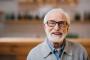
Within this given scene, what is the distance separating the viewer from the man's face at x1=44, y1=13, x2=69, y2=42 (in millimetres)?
766

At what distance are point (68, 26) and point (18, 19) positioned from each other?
111 inches

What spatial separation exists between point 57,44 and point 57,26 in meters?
0.08

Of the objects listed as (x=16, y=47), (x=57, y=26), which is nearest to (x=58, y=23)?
(x=57, y=26)

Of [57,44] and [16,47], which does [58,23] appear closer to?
[57,44]

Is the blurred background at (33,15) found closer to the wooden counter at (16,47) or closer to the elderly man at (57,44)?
the wooden counter at (16,47)

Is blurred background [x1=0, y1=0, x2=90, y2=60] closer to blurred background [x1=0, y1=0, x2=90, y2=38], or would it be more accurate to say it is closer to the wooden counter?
blurred background [x1=0, y1=0, x2=90, y2=38]

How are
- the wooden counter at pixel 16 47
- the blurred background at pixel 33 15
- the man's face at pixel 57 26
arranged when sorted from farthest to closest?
the blurred background at pixel 33 15 → the wooden counter at pixel 16 47 → the man's face at pixel 57 26

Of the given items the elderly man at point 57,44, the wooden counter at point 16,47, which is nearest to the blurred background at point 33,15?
the wooden counter at point 16,47

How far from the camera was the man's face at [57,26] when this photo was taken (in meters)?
0.77

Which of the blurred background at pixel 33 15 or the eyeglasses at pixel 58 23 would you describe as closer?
the eyeglasses at pixel 58 23

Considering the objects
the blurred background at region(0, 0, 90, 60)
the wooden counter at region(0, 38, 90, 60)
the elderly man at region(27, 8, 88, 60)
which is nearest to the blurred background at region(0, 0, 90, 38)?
the blurred background at region(0, 0, 90, 60)

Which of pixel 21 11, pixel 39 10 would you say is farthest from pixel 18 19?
pixel 39 10

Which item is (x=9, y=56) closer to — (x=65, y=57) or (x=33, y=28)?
(x=65, y=57)

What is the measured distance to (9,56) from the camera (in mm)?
1151
